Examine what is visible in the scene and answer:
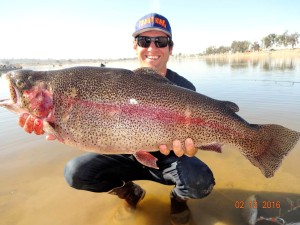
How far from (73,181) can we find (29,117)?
1178 millimetres

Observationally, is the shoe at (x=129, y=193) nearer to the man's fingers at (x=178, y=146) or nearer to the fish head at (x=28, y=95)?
the man's fingers at (x=178, y=146)

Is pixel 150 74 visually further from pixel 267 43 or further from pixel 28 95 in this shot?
pixel 267 43

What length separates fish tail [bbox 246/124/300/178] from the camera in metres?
2.80

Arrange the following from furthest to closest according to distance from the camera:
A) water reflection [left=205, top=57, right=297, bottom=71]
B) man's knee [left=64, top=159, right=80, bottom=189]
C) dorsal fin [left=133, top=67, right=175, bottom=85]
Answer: water reflection [left=205, top=57, right=297, bottom=71] → man's knee [left=64, top=159, right=80, bottom=189] → dorsal fin [left=133, top=67, right=175, bottom=85]

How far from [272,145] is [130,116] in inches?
65.9

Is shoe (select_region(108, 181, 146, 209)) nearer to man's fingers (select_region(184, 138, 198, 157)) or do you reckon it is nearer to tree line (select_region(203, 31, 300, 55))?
man's fingers (select_region(184, 138, 198, 157))

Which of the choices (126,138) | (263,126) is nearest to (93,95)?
(126,138)

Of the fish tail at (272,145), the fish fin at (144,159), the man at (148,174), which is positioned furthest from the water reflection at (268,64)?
the fish fin at (144,159)

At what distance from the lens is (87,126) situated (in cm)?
272

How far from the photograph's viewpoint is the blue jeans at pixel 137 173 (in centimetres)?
321

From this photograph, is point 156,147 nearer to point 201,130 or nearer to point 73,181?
point 201,130

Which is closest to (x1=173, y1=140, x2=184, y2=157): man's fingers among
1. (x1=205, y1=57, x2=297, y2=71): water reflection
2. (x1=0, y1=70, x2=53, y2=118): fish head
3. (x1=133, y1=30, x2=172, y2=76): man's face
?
(x1=0, y1=70, x2=53, y2=118): fish head

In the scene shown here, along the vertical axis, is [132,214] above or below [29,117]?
below

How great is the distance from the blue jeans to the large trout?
0.56 meters
